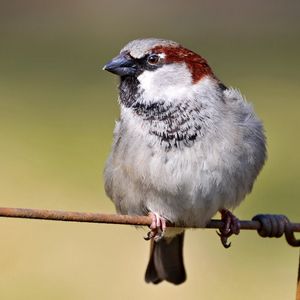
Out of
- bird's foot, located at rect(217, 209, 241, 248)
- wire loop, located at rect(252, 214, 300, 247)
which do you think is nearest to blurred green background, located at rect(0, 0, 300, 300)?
bird's foot, located at rect(217, 209, 241, 248)

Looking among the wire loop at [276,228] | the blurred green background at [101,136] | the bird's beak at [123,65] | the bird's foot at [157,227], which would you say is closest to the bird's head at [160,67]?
the bird's beak at [123,65]

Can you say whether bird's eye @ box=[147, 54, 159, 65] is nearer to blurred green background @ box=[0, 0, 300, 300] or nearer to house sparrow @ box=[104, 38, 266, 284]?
house sparrow @ box=[104, 38, 266, 284]

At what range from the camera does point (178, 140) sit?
2.77 meters

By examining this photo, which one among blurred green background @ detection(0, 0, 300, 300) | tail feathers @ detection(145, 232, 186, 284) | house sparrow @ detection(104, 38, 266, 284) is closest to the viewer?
house sparrow @ detection(104, 38, 266, 284)

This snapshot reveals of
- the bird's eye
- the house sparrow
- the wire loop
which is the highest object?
the bird's eye

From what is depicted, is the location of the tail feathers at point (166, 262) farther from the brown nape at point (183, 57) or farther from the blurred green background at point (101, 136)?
the brown nape at point (183, 57)

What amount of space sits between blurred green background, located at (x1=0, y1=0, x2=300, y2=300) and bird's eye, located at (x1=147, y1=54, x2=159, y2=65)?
1.15 m

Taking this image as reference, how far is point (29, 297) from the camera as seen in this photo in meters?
3.71

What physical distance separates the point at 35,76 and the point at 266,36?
2009 mm

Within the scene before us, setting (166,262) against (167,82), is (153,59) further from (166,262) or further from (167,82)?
(166,262)

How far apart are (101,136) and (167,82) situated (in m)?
2.68

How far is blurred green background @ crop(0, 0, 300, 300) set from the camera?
3885 mm

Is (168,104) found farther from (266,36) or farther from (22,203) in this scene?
(266,36)

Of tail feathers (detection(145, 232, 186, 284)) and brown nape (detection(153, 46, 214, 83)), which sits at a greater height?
brown nape (detection(153, 46, 214, 83))
